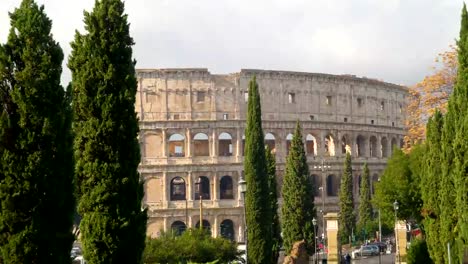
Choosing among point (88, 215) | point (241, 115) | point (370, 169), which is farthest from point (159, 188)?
point (88, 215)

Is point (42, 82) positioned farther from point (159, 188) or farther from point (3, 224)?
point (159, 188)

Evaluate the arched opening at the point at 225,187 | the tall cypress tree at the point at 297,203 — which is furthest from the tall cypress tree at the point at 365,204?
the tall cypress tree at the point at 297,203

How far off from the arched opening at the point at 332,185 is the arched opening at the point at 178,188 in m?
12.3

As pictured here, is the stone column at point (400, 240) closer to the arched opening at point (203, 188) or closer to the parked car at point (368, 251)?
the parked car at point (368, 251)

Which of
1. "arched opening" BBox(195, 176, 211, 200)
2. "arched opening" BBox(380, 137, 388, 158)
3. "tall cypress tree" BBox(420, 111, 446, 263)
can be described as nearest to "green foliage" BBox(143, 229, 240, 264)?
"tall cypress tree" BBox(420, 111, 446, 263)

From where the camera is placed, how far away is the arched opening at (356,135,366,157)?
2830 inches

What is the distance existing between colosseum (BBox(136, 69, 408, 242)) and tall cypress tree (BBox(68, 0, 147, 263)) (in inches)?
1775

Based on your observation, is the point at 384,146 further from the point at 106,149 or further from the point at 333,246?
the point at 106,149

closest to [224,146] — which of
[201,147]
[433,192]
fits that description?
[201,147]

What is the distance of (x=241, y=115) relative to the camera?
64938mm

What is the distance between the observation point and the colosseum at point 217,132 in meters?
63.5

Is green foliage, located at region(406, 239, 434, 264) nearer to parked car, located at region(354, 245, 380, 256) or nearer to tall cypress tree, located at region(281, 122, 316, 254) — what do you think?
tall cypress tree, located at region(281, 122, 316, 254)

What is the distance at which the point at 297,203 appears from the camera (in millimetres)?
43719

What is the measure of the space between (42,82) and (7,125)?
3.01 feet
